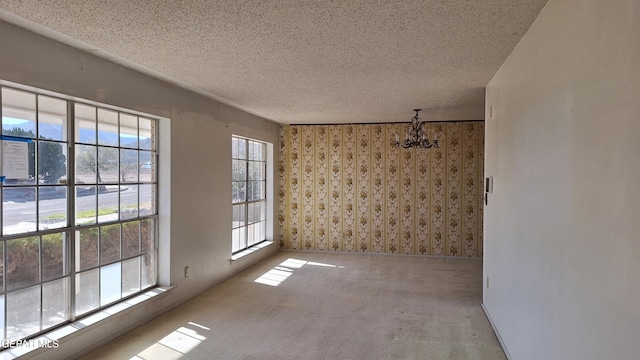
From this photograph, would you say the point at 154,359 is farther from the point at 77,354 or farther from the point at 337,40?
the point at 337,40

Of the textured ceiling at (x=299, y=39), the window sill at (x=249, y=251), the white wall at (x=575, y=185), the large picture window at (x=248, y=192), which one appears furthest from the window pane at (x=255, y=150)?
the white wall at (x=575, y=185)

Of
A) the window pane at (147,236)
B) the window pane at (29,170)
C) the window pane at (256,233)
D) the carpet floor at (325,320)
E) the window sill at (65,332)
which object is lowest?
the carpet floor at (325,320)

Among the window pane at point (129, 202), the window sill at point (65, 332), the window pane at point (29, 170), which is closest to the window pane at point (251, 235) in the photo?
the window sill at point (65, 332)

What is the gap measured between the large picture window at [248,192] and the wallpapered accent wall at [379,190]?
2.02 ft

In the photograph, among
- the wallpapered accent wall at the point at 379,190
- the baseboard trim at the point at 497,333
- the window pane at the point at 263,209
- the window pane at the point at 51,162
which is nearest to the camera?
the window pane at the point at 51,162

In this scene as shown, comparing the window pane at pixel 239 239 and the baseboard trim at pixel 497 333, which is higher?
the window pane at pixel 239 239

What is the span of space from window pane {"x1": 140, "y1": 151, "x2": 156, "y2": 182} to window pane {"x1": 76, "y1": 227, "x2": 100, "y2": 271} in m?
0.84

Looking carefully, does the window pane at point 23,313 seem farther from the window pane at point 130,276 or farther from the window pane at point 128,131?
the window pane at point 128,131

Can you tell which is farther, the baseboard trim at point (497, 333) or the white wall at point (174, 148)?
the baseboard trim at point (497, 333)

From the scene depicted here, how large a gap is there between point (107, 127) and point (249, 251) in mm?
3388

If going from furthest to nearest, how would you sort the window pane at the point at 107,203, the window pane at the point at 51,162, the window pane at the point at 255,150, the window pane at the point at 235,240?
→ the window pane at the point at 255,150 < the window pane at the point at 235,240 < the window pane at the point at 107,203 < the window pane at the point at 51,162

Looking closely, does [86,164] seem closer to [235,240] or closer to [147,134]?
[147,134]

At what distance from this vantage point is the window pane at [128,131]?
3834mm

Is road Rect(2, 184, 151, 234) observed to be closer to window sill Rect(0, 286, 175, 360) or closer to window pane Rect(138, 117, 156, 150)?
window pane Rect(138, 117, 156, 150)
